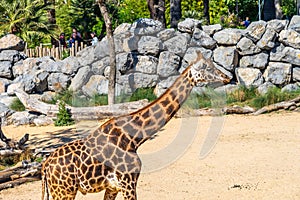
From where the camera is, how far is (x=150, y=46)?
18.4 metres

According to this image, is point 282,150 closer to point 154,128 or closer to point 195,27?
point 154,128

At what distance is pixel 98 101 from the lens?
17156 millimetres

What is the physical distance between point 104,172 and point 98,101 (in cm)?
1100

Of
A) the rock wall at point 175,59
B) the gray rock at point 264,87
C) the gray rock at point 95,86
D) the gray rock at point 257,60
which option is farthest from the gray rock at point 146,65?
the gray rock at point 264,87

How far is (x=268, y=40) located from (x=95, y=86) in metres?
5.65

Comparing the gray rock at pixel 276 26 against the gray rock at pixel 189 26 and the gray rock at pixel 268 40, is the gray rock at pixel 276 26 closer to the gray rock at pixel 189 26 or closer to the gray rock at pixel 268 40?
the gray rock at pixel 268 40

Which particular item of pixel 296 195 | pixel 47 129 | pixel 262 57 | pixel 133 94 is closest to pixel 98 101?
pixel 133 94

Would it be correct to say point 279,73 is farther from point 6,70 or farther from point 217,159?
point 6,70

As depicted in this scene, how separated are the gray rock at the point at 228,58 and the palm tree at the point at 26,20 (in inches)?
340

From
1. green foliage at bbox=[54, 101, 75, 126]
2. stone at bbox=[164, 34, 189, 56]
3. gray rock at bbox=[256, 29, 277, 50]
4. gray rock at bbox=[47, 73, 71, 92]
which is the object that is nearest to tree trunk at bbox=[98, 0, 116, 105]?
green foliage at bbox=[54, 101, 75, 126]

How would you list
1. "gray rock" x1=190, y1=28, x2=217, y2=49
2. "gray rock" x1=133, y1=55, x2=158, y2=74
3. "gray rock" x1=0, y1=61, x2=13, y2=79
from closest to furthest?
"gray rock" x1=133, y1=55, x2=158, y2=74
"gray rock" x1=190, y1=28, x2=217, y2=49
"gray rock" x1=0, y1=61, x2=13, y2=79

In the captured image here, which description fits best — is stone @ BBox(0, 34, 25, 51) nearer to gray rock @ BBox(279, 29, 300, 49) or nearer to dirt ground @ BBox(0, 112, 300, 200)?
dirt ground @ BBox(0, 112, 300, 200)

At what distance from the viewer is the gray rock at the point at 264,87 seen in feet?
57.4

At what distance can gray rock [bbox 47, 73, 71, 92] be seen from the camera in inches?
725
